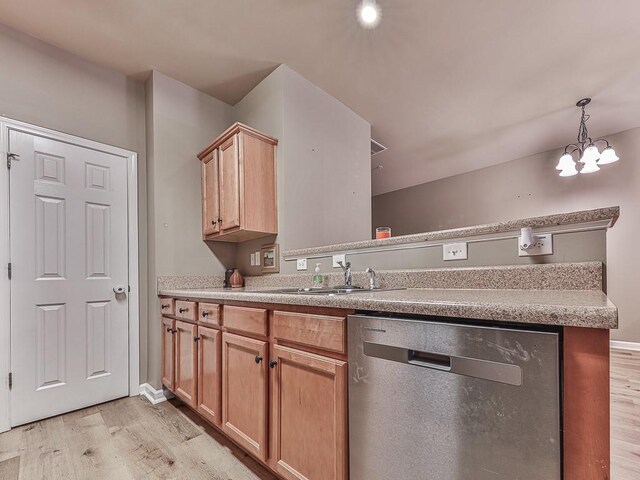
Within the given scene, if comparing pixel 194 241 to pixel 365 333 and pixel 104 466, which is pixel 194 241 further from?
pixel 365 333

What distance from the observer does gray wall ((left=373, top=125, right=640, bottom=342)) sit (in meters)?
3.70

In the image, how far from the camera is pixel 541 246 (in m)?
1.27

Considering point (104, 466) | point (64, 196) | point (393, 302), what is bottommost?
point (104, 466)

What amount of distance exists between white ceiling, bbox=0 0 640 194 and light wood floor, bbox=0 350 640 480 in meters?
2.63

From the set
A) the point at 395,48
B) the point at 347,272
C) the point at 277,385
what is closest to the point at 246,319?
the point at 277,385

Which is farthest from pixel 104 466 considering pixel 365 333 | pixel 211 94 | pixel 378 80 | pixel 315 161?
pixel 378 80

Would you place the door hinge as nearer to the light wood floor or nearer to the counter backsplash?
the light wood floor

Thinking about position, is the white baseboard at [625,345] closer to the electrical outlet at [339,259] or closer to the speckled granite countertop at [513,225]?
the speckled granite countertop at [513,225]

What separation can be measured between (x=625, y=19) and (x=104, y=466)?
416cm

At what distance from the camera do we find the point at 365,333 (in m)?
1.00

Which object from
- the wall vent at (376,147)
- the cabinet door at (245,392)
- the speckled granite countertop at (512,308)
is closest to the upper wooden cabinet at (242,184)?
the cabinet door at (245,392)

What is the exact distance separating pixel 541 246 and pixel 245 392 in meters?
1.46

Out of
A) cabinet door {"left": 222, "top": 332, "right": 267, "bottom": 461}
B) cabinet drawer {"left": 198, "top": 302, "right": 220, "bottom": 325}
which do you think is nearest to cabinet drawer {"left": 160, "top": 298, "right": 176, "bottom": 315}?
cabinet drawer {"left": 198, "top": 302, "right": 220, "bottom": 325}

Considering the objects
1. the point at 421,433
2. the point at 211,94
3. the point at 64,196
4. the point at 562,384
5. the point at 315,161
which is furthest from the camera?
the point at 211,94
